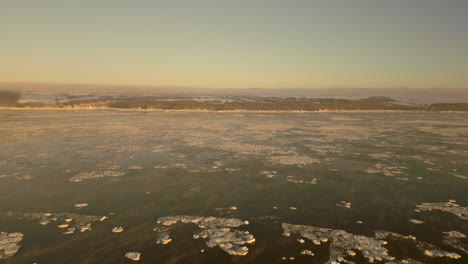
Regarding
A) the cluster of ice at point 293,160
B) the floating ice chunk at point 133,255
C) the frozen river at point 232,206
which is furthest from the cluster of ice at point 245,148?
the floating ice chunk at point 133,255

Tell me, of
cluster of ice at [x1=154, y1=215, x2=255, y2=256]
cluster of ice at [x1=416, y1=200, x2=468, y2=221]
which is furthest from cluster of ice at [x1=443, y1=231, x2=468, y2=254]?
cluster of ice at [x1=154, y1=215, x2=255, y2=256]

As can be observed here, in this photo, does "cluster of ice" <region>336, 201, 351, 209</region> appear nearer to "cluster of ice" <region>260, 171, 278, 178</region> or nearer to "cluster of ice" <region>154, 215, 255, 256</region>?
"cluster of ice" <region>154, 215, 255, 256</region>

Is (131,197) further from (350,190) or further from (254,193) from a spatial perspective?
(350,190)

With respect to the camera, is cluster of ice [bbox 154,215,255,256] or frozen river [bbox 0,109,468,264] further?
cluster of ice [bbox 154,215,255,256]

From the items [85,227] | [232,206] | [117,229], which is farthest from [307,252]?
[85,227]

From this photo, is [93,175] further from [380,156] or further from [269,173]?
[380,156]
